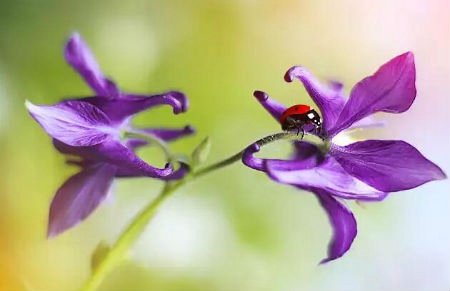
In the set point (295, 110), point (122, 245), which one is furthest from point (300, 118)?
point (122, 245)

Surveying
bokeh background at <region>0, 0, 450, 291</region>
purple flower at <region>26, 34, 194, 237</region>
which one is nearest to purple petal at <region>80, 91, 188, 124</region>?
purple flower at <region>26, 34, 194, 237</region>

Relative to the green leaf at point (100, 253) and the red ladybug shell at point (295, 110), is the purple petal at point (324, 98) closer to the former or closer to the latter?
the red ladybug shell at point (295, 110)

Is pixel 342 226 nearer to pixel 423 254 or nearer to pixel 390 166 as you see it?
pixel 390 166

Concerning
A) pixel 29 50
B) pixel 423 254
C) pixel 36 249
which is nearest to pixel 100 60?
pixel 29 50

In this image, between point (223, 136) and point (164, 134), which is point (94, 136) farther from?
point (223, 136)

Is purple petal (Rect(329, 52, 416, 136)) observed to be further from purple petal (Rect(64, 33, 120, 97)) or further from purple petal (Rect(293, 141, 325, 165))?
purple petal (Rect(64, 33, 120, 97))

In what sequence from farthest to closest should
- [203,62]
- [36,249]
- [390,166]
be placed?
[203,62]
[36,249]
[390,166]

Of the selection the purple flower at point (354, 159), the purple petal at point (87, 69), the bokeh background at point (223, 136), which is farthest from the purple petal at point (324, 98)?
the bokeh background at point (223, 136)
